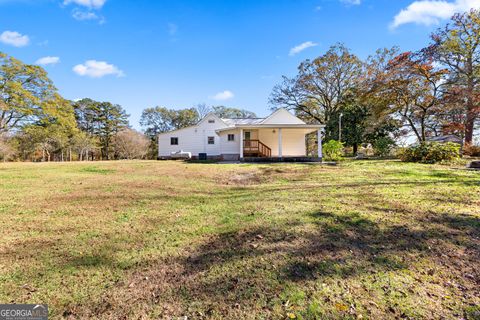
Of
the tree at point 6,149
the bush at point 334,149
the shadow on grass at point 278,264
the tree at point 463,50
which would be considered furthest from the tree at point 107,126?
the tree at point 463,50

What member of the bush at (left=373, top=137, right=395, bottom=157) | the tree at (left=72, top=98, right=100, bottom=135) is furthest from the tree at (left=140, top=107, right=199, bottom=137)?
the bush at (left=373, top=137, right=395, bottom=157)

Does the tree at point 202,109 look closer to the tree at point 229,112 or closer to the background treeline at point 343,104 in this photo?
the tree at point 229,112

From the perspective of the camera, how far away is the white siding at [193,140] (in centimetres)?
2123

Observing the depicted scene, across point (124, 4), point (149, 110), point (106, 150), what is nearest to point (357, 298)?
point (124, 4)

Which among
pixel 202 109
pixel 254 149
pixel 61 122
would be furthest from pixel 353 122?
pixel 202 109

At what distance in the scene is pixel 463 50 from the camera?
15.4m

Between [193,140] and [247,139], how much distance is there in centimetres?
608

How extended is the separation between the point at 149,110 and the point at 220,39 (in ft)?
92.5

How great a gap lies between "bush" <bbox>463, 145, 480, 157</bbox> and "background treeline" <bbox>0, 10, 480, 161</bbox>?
10 cm

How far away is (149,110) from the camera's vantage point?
129 ft

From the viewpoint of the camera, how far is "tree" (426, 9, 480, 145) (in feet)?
49.2

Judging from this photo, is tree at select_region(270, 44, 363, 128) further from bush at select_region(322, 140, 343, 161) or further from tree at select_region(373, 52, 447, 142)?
bush at select_region(322, 140, 343, 161)

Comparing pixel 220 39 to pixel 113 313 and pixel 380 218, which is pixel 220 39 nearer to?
pixel 380 218

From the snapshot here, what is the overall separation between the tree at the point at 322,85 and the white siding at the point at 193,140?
1102 cm
